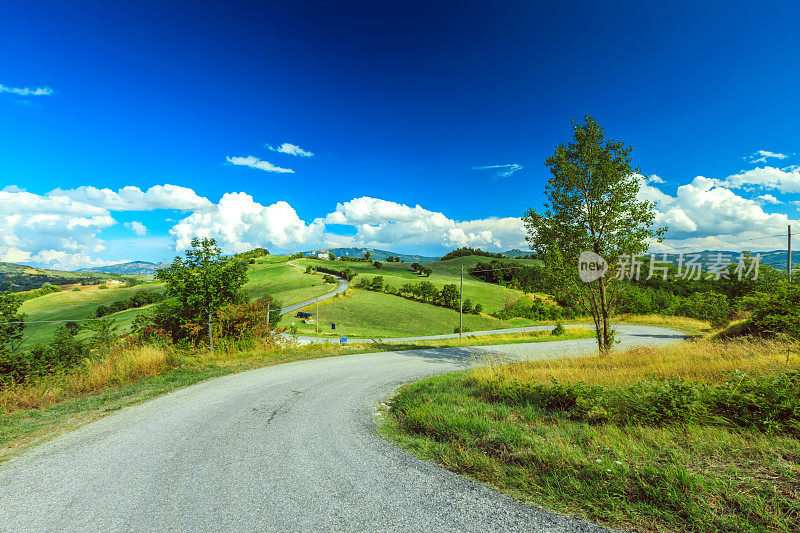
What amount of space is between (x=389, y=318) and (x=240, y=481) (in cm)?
5086

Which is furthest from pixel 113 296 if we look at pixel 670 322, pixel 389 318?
pixel 670 322

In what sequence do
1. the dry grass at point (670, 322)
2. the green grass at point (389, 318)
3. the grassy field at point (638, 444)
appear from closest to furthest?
the grassy field at point (638, 444) → the dry grass at point (670, 322) → the green grass at point (389, 318)

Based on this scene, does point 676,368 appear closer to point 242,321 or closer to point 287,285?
point 242,321

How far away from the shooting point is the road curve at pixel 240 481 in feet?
11.0

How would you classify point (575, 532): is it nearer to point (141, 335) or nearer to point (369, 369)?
point (369, 369)

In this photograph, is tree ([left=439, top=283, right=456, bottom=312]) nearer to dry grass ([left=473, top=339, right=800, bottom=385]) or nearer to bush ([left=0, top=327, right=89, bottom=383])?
dry grass ([left=473, top=339, right=800, bottom=385])

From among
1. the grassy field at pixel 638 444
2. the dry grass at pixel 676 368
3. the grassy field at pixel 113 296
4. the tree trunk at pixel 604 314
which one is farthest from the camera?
the grassy field at pixel 113 296

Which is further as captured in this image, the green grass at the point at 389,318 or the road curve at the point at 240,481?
the green grass at the point at 389,318

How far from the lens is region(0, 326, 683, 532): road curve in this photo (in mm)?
3342

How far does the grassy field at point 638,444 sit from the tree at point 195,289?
10.4 metres

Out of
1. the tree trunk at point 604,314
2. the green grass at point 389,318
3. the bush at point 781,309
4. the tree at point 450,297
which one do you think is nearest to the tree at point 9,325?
the tree trunk at point 604,314

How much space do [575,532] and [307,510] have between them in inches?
106

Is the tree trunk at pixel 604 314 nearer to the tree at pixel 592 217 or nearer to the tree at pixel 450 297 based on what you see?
the tree at pixel 592 217

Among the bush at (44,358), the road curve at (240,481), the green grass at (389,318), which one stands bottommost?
the green grass at (389,318)
